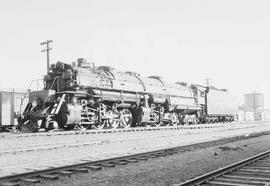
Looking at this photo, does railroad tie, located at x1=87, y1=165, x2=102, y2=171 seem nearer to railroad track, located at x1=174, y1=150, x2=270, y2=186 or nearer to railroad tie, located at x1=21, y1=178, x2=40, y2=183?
railroad tie, located at x1=21, y1=178, x2=40, y2=183

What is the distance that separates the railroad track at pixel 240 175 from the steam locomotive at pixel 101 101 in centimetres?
1067

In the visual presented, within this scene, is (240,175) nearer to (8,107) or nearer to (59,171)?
(59,171)

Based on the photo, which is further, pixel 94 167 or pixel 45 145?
pixel 45 145

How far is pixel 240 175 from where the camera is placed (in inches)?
281

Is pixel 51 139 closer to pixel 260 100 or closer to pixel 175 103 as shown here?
pixel 175 103

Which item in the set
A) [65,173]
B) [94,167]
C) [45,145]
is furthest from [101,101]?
[65,173]

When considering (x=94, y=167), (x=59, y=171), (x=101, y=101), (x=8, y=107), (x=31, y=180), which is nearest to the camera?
(x=31, y=180)

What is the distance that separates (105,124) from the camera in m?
20.4

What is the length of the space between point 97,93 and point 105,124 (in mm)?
2324

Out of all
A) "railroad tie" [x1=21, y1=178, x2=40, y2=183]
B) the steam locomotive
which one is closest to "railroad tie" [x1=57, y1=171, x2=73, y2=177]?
"railroad tie" [x1=21, y1=178, x2=40, y2=183]

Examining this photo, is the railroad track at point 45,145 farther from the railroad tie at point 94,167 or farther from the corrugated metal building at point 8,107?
the corrugated metal building at point 8,107

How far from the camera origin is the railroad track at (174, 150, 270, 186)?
20.4 ft

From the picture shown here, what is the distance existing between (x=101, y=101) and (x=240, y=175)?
13.1 m

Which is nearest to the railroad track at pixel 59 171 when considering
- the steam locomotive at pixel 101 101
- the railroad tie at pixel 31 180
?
the railroad tie at pixel 31 180
